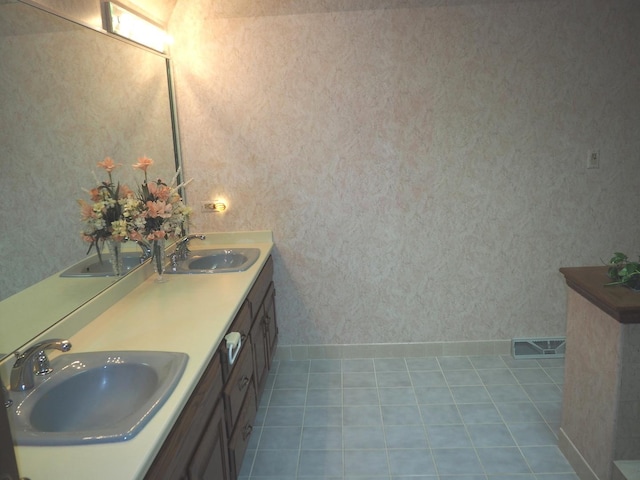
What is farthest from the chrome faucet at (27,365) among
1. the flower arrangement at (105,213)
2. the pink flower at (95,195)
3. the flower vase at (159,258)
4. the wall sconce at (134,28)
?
the wall sconce at (134,28)

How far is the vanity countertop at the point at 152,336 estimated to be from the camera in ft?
3.75

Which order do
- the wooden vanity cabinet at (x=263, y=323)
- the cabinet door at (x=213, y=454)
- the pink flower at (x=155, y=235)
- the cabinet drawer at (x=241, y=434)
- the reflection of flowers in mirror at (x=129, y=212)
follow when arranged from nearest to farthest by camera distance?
the cabinet door at (x=213, y=454)
the cabinet drawer at (x=241, y=434)
the reflection of flowers in mirror at (x=129, y=212)
the pink flower at (x=155, y=235)
the wooden vanity cabinet at (x=263, y=323)

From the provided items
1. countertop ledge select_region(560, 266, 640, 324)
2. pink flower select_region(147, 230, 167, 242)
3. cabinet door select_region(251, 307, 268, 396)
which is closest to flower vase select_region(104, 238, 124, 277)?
pink flower select_region(147, 230, 167, 242)

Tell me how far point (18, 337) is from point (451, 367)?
101 inches

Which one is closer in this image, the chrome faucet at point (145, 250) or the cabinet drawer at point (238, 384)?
the cabinet drawer at point (238, 384)

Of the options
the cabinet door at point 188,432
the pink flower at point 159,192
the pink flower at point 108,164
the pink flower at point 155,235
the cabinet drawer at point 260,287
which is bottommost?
the cabinet door at point 188,432

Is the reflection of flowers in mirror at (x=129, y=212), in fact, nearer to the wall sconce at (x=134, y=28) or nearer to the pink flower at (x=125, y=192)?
the pink flower at (x=125, y=192)

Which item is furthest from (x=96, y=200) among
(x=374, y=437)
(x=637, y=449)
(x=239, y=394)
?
(x=637, y=449)

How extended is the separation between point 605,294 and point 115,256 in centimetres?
206

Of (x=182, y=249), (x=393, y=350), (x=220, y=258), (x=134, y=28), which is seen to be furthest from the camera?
(x=393, y=350)

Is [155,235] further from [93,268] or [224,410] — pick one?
[224,410]

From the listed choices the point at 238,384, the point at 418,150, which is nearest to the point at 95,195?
the point at 238,384

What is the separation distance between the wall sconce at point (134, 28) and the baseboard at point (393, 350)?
2061 mm

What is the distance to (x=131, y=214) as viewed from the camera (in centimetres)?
226
